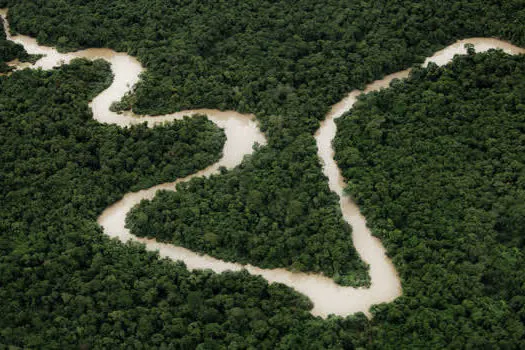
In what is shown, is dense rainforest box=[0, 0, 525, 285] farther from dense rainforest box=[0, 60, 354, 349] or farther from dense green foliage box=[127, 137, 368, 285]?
A: dense rainforest box=[0, 60, 354, 349]

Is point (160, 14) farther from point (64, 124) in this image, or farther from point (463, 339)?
point (463, 339)

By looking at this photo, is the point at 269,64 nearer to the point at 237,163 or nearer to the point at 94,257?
the point at 237,163

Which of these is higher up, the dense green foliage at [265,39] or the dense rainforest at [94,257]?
the dense green foliage at [265,39]

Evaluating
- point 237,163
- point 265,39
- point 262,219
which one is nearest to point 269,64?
point 265,39

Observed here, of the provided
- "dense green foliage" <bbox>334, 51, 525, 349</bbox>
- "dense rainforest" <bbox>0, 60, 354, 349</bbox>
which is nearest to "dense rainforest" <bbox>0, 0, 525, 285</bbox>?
"dense green foliage" <bbox>334, 51, 525, 349</bbox>

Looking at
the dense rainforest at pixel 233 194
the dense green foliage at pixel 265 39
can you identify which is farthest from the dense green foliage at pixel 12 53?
the dense rainforest at pixel 233 194

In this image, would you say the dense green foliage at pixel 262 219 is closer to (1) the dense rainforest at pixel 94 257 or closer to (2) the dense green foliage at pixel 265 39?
(1) the dense rainforest at pixel 94 257

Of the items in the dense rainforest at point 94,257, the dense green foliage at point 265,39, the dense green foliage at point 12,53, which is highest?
the dense green foliage at point 265,39
